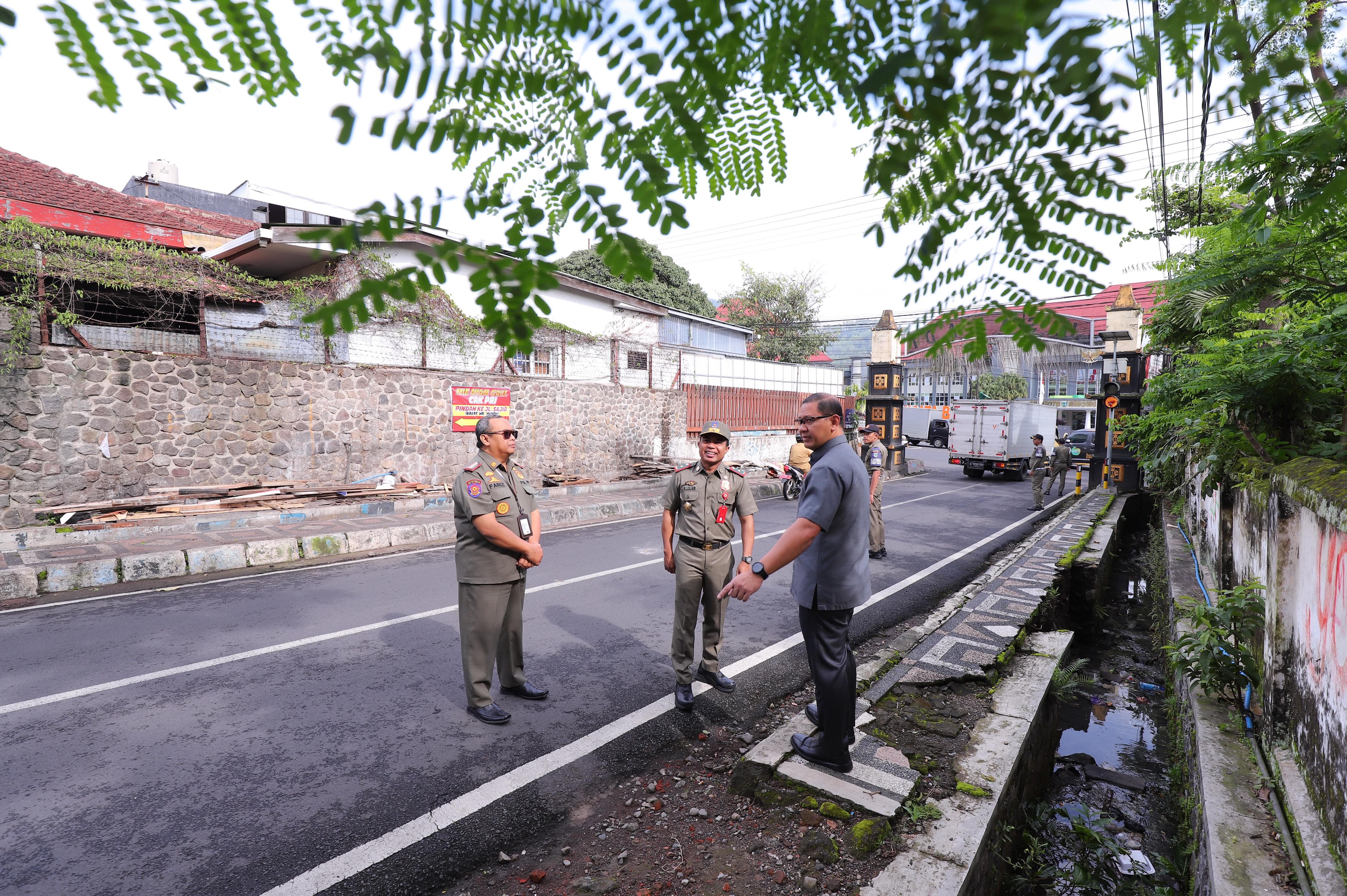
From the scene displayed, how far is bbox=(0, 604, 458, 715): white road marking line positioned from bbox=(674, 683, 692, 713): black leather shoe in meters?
2.72

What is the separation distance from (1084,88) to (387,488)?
12213 mm

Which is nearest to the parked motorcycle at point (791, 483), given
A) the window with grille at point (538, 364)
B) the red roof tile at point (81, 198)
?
the window with grille at point (538, 364)

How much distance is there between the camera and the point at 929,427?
40781mm

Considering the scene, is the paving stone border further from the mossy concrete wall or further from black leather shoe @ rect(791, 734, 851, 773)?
the mossy concrete wall

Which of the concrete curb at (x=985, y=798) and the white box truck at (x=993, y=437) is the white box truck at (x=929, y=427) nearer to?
the white box truck at (x=993, y=437)

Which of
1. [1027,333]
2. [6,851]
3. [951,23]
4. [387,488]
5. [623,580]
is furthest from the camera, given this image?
[387,488]

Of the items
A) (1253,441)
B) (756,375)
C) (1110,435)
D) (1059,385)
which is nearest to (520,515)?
(1253,441)

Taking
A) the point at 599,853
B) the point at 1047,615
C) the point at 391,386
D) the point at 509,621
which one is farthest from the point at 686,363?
the point at 599,853

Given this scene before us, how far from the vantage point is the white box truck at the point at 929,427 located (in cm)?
4078

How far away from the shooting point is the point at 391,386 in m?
12.4

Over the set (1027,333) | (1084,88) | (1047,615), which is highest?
(1084,88)

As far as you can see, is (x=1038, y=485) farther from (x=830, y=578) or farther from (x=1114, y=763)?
(x=830, y=578)

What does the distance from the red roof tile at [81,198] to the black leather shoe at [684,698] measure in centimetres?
1532

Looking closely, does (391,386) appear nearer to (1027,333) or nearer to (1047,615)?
(1047,615)
